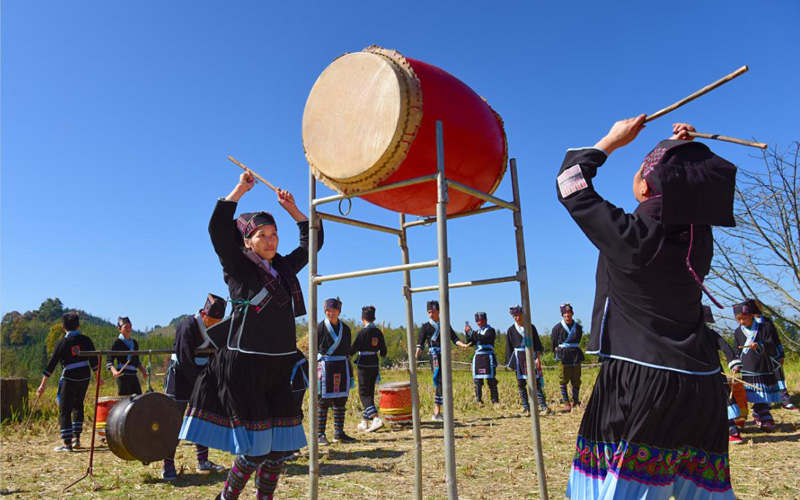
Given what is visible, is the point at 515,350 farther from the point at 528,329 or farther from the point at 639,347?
the point at 639,347

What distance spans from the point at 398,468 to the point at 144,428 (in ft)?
8.69

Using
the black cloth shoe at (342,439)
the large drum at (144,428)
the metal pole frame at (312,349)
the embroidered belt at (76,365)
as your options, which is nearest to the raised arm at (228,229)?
the metal pole frame at (312,349)

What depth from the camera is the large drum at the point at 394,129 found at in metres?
2.63

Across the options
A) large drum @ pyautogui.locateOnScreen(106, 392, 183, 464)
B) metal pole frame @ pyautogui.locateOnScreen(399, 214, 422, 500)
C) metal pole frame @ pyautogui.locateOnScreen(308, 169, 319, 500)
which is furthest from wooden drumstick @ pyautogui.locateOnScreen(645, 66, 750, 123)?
large drum @ pyautogui.locateOnScreen(106, 392, 183, 464)

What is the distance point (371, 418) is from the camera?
9492 mm

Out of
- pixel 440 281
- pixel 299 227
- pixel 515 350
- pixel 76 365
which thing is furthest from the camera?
pixel 515 350

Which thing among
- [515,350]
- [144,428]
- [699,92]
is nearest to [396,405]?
[515,350]

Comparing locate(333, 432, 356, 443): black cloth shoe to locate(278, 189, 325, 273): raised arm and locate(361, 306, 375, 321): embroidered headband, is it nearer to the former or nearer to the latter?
locate(361, 306, 375, 321): embroidered headband

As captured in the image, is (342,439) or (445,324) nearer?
Result: (445,324)

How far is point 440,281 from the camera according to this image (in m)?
2.54

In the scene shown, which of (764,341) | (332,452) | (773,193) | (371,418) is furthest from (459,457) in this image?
(773,193)

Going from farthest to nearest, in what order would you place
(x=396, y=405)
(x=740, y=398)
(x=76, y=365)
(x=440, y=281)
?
(x=396, y=405) < (x=76, y=365) < (x=740, y=398) < (x=440, y=281)

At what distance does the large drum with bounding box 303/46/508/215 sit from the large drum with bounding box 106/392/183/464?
12.5 feet

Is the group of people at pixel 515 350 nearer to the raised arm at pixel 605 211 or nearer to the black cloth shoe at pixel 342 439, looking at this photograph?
the black cloth shoe at pixel 342 439
